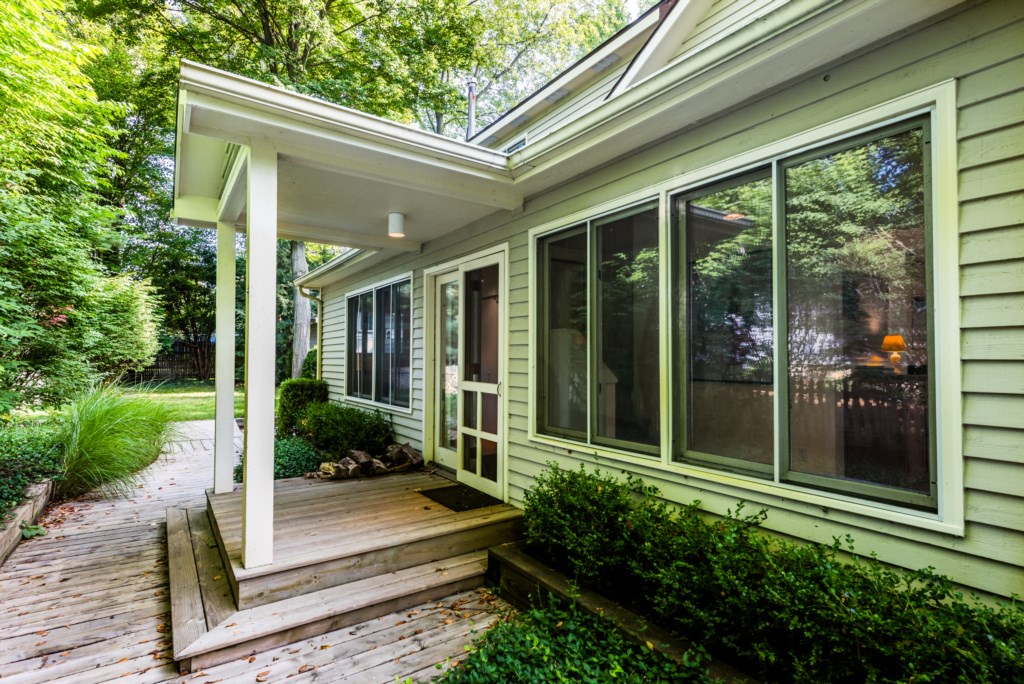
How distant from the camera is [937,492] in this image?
1.79m

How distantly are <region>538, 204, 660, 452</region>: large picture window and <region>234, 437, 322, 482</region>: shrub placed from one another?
321 centimetres

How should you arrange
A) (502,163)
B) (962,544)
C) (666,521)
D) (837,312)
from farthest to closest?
(502,163) → (666,521) → (837,312) → (962,544)

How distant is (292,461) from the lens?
5.53m

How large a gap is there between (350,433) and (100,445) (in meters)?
2.50

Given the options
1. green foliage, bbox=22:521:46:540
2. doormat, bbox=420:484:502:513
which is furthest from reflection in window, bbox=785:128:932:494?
green foliage, bbox=22:521:46:540

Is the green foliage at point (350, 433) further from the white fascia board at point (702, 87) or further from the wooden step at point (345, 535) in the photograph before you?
the white fascia board at point (702, 87)

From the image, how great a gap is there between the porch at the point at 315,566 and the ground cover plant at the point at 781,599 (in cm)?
92

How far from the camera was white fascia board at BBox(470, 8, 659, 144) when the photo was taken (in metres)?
5.04

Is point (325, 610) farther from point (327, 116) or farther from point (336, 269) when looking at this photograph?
point (336, 269)

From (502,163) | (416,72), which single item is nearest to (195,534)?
(502,163)

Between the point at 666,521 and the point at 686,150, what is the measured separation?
2025 millimetres

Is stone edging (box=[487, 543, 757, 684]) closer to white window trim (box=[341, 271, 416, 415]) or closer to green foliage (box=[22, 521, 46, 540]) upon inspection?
white window trim (box=[341, 271, 416, 415])

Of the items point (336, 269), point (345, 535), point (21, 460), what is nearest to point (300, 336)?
point (336, 269)

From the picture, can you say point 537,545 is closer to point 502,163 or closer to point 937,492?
point 937,492
